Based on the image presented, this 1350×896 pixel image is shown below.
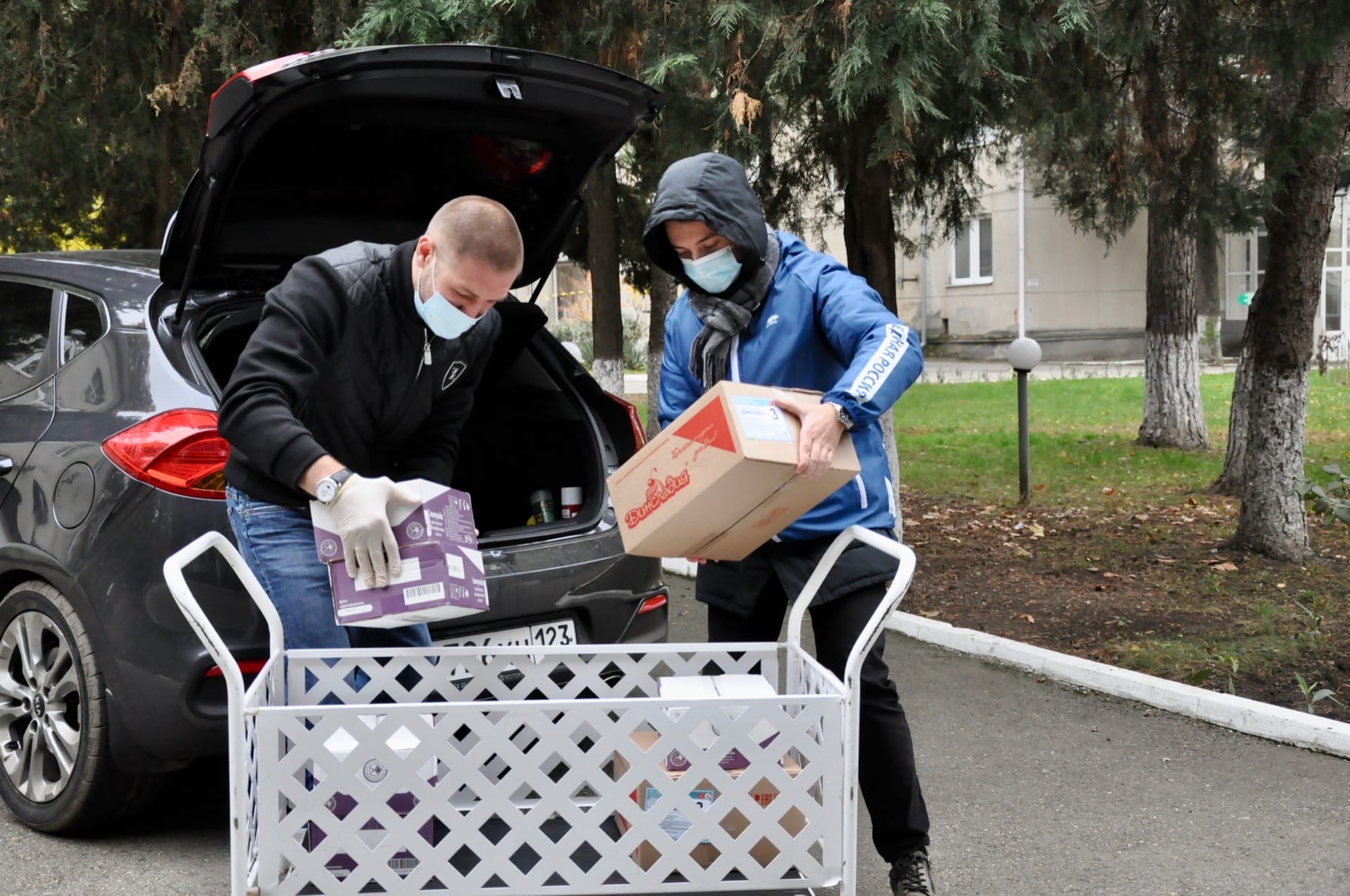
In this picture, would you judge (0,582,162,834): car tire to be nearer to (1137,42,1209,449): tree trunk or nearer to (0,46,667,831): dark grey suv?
(0,46,667,831): dark grey suv

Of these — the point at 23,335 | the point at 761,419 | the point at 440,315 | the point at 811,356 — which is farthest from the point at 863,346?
the point at 23,335

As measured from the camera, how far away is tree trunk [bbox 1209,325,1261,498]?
881 cm

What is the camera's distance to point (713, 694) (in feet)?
8.54

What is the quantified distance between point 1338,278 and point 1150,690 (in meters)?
31.8

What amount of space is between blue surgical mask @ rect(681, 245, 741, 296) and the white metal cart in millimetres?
947

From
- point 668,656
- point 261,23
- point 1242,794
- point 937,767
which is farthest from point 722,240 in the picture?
point 261,23

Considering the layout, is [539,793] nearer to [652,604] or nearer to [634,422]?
[652,604]

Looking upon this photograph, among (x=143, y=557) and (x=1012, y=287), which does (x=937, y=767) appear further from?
(x=1012, y=287)

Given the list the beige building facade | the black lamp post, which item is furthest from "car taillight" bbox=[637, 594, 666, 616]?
the beige building facade

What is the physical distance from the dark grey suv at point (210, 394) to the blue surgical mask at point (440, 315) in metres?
0.69

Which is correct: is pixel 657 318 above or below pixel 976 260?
above

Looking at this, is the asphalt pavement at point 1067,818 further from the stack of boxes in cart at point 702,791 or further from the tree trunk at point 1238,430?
the tree trunk at point 1238,430

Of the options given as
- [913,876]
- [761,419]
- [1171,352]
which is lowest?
[913,876]

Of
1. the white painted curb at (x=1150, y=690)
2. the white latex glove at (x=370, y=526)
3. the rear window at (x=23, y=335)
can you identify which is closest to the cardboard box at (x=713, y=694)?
the white latex glove at (x=370, y=526)
